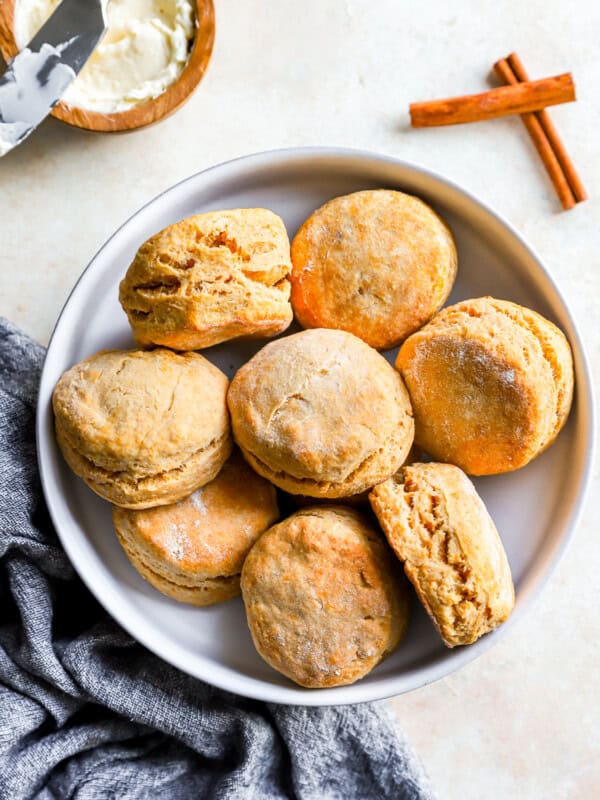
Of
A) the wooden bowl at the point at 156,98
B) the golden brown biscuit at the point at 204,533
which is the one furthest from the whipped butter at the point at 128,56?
the golden brown biscuit at the point at 204,533

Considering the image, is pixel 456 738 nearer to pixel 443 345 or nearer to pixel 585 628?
pixel 585 628

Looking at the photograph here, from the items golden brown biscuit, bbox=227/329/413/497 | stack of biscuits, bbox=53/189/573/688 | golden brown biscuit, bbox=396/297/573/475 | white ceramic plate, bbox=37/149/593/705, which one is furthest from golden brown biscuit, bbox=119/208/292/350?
golden brown biscuit, bbox=396/297/573/475

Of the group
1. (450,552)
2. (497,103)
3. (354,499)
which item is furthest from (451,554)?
(497,103)

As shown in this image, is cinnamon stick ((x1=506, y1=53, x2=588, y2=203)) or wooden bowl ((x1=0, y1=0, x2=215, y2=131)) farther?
cinnamon stick ((x1=506, y1=53, x2=588, y2=203))

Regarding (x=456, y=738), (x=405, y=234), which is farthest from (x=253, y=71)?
(x=456, y=738)

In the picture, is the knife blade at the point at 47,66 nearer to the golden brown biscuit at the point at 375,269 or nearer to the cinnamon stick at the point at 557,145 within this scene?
the golden brown biscuit at the point at 375,269

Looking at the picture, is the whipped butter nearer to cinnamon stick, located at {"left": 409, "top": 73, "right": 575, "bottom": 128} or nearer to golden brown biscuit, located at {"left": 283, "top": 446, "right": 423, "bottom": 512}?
cinnamon stick, located at {"left": 409, "top": 73, "right": 575, "bottom": 128}
